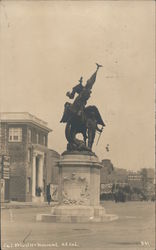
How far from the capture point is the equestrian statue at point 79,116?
19.7 m

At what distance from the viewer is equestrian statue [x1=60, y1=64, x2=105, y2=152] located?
19719 mm

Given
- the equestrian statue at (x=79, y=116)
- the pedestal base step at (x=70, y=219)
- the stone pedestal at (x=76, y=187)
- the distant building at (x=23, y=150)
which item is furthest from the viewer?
the distant building at (x=23, y=150)

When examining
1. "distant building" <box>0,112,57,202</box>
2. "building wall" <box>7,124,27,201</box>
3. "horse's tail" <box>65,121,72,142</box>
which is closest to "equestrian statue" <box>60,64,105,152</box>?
"horse's tail" <box>65,121,72,142</box>

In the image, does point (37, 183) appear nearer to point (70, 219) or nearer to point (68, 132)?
point (68, 132)

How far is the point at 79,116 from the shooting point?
64.9ft

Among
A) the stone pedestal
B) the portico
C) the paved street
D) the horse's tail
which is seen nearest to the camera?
the paved street

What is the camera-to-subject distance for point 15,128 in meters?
25.6

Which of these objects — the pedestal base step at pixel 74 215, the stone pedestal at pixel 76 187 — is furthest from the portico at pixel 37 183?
the pedestal base step at pixel 74 215

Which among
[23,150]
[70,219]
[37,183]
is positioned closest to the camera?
[70,219]

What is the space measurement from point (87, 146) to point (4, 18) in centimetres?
818

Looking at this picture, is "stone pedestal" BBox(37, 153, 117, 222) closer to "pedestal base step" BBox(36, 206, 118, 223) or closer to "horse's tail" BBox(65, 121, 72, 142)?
"pedestal base step" BBox(36, 206, 118, 223)

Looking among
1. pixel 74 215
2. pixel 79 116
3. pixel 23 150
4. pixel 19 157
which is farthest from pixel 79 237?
pixel 19 157

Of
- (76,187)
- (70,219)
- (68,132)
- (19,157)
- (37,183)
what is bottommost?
(70,219)

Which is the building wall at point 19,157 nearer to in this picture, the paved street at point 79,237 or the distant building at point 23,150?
the distant building at point 23,150
